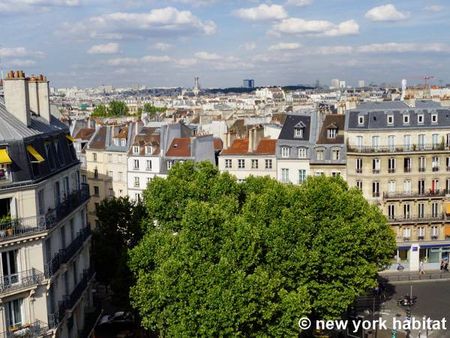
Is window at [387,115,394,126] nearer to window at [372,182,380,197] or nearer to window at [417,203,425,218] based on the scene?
window at [372,182,380,197]

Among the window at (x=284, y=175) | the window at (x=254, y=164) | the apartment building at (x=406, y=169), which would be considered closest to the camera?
the apartment building at (x=406, y=169)

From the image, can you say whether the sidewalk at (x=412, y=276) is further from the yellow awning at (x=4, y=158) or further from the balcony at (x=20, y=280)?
the yellow awning at (x=4, y=158)

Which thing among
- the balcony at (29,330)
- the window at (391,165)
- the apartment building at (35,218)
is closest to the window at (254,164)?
the window at (391,165)

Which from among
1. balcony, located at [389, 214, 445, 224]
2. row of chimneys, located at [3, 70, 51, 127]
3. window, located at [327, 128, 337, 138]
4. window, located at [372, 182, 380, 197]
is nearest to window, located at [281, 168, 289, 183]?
window, located at [327, 128, 337, 138]

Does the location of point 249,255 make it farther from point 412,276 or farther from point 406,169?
point 406,169

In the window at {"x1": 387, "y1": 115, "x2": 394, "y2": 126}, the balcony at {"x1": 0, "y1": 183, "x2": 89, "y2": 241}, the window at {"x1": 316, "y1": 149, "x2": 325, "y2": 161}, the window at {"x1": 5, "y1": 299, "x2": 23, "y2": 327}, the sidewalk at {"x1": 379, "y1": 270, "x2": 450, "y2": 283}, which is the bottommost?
the sidewalk at {"x1": 379, "y1": 270, "x2": 450, "y2": 283}

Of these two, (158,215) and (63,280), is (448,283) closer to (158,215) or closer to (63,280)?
(158,215)
